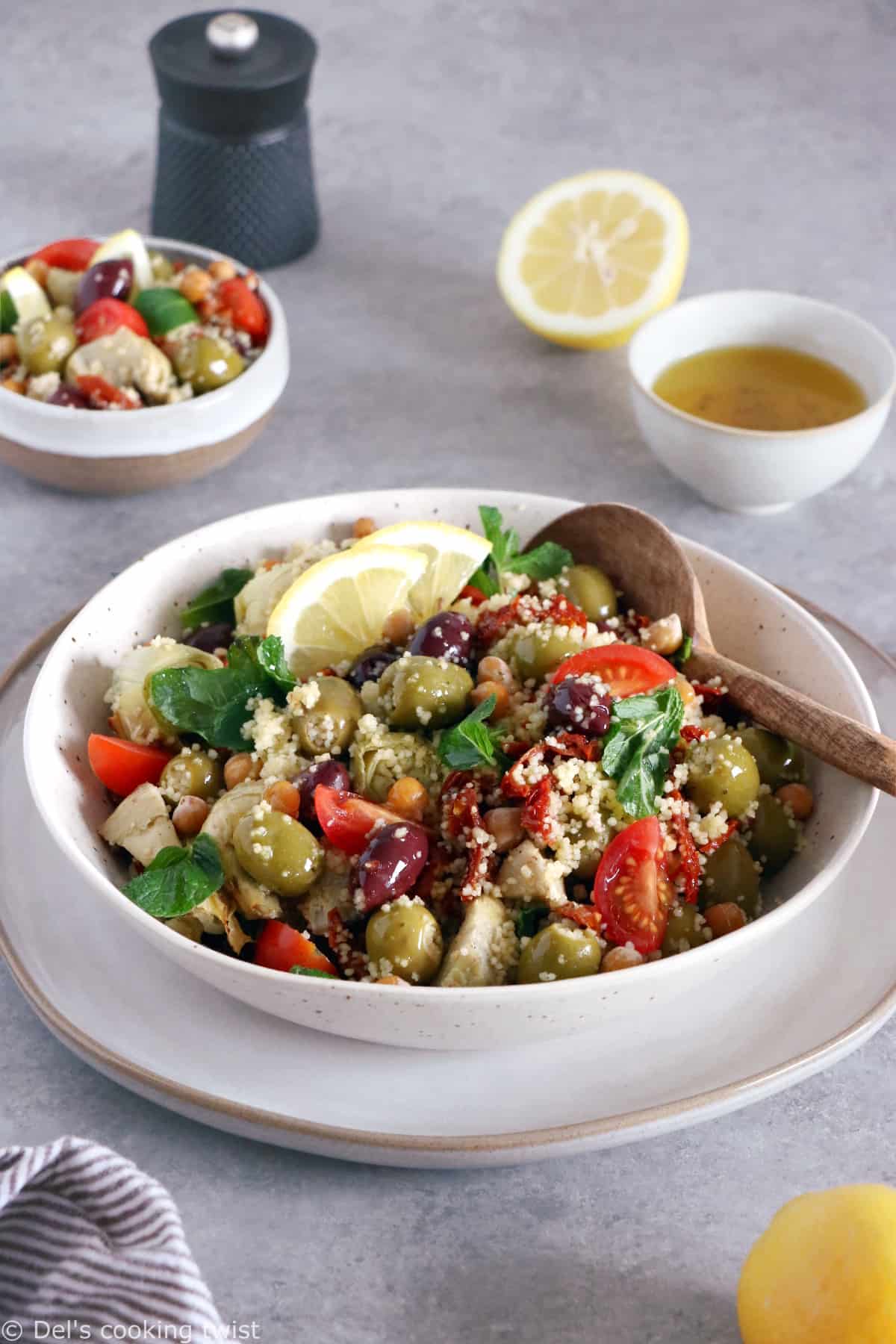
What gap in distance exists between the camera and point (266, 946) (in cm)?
166

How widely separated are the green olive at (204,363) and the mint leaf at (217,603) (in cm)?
63

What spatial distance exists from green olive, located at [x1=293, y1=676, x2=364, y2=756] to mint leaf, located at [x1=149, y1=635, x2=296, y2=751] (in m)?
0.05

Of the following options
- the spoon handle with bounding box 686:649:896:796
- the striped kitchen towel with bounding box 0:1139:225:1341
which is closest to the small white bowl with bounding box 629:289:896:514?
the spoon handle with bounding box 686:649:896:796

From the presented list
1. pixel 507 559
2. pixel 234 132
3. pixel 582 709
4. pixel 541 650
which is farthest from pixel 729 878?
pixel 234 132

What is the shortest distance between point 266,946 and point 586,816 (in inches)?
15.4

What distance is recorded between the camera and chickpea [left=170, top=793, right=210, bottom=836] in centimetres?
176

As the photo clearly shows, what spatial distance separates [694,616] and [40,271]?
1533mm

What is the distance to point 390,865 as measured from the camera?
1622 mm

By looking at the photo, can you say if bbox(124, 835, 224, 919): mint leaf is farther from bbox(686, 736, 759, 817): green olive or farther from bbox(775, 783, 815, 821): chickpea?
bbox(775, 783, 815, 821): chickpea

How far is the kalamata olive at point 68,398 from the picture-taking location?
252 centimetres

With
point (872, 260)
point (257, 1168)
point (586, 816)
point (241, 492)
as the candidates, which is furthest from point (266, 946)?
point (872, 260)

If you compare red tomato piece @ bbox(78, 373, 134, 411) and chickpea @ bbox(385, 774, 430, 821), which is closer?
chickpea @ bbox(385, 774, 430, 821)

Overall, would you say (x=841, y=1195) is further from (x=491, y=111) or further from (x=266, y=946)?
(x=491, y=111)

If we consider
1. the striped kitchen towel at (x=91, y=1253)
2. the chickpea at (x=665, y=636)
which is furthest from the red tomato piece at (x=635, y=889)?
the striped kitchen towel at (x=91, y=1253)
